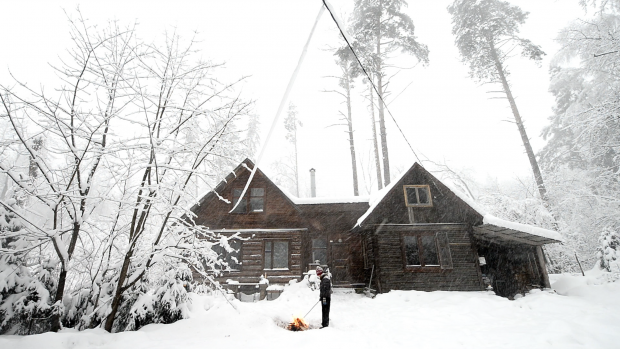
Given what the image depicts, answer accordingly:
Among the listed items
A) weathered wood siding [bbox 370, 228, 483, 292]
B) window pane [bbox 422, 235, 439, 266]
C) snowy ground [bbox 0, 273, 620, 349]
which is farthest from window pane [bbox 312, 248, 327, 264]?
snowy ground [bbox 0, 273, 620, 349]

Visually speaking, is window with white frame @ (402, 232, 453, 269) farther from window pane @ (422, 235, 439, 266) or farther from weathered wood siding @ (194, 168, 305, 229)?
weathered wood siding @ (194, 168, 305, 229)

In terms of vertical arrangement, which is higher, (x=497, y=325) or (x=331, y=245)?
(x=331, y=245)

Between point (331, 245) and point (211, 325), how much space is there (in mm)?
11365

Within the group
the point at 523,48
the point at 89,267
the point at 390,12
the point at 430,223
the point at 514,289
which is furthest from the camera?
the point at 390,12

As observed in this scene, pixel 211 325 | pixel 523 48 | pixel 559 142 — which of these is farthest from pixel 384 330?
pixel 559 142

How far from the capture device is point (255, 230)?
1516 centimetres

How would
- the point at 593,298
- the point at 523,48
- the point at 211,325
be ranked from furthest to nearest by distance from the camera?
the point at 523,48, the point at 593,298, the point at 211,325

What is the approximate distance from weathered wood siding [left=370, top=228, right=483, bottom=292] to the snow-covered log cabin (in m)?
0.05

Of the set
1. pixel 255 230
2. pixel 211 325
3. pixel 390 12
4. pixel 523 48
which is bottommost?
pixel 211 325

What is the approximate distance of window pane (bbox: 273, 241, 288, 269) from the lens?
15555 mm

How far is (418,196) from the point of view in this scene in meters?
14.2

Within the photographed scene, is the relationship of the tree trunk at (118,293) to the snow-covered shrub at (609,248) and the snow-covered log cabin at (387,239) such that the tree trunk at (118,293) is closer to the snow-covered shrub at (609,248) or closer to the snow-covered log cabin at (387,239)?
the snow-covered log cabin at (387,239)

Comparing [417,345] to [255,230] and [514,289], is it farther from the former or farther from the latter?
[514,289]

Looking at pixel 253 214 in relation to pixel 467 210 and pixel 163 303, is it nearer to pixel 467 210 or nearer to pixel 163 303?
pixel 163 303
